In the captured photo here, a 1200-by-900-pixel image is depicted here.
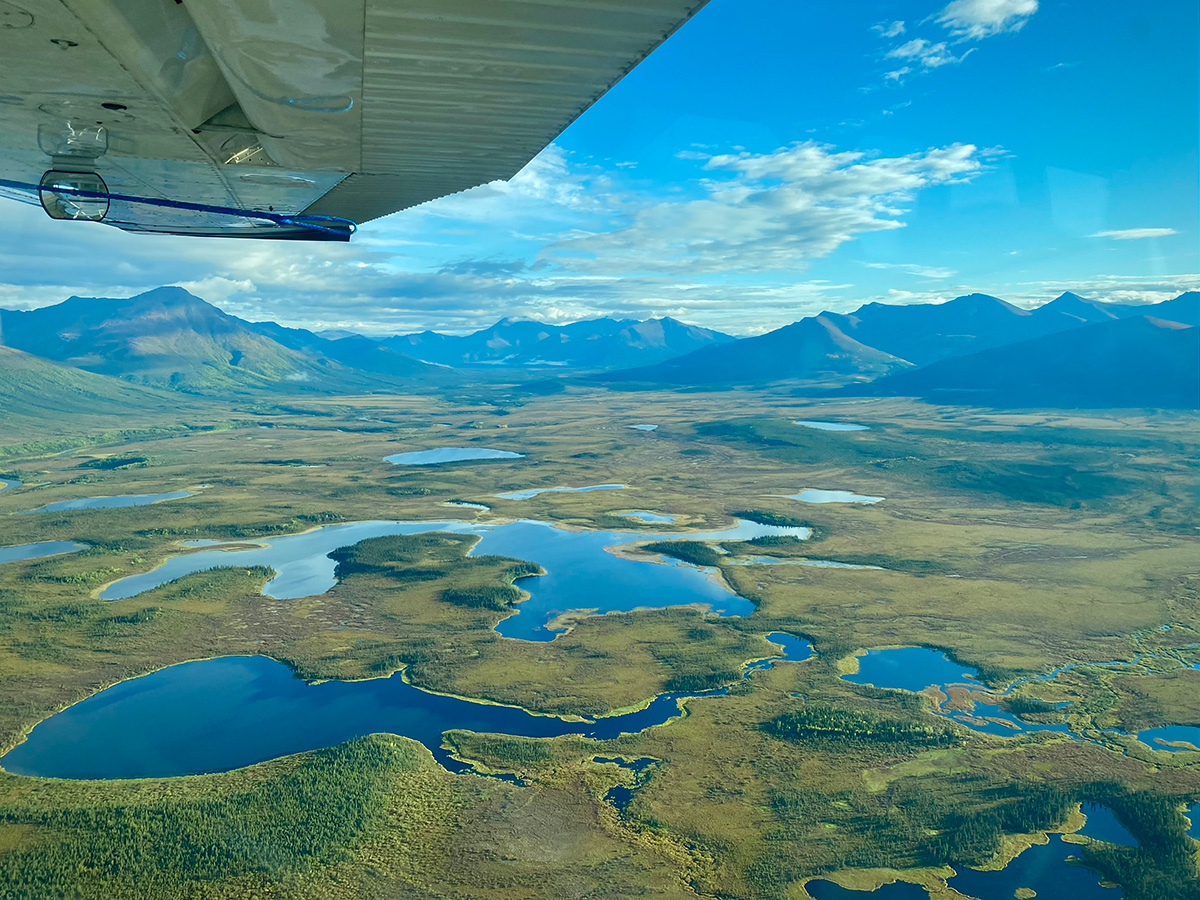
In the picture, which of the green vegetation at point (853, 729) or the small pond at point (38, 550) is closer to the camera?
the green vegetation at point (853, 729)

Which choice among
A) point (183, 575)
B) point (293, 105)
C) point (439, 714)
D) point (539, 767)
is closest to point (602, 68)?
point (293, 105)

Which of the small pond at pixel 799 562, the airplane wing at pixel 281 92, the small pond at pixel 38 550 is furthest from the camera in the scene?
the small pond at pixel 38 550

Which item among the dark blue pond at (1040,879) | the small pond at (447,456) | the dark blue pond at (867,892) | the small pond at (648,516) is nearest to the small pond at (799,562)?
the small pond at (648,516)

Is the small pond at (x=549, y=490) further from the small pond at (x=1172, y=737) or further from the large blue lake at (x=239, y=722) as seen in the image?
the small pond at (x=1172, y=737)

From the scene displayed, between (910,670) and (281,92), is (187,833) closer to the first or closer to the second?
(281,92)

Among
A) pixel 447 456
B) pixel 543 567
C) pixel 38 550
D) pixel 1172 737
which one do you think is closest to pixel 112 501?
pixel 38 550
